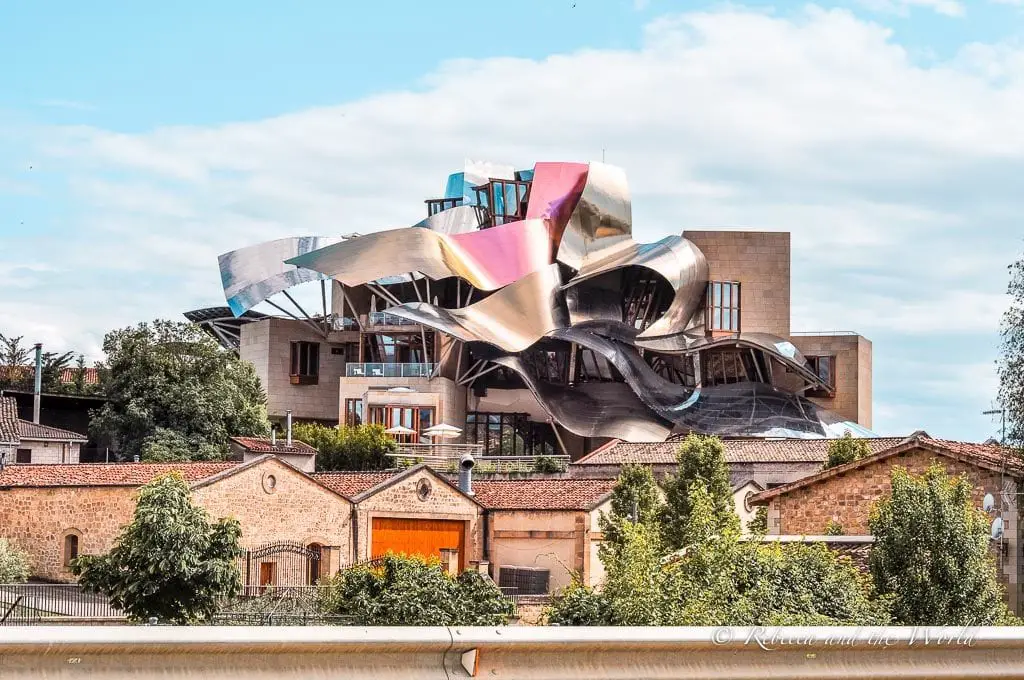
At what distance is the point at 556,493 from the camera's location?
4209 centimetres

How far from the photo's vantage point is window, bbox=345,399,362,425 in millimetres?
77812

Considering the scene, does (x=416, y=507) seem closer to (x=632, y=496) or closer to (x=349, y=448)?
(x=632, y=496)

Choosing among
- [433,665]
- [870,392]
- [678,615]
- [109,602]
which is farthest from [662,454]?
[433,665]

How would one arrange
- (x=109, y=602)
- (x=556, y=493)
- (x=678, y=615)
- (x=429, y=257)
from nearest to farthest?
(x=678, y=615), (x=109, y=602), (x=556, y=493), (x=429, y=257)

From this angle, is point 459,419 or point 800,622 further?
point 459,419

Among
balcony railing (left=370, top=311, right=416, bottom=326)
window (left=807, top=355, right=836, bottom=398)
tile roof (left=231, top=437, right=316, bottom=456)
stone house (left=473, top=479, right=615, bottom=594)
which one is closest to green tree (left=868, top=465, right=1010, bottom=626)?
stone house (left=473, top=479, right=615, bottom=594)

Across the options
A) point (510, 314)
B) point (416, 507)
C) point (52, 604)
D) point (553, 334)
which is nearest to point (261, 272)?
point (510, 314)

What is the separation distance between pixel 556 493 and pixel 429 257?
3375 centimetres

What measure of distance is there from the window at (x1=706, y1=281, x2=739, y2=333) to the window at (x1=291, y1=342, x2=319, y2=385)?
2340cm

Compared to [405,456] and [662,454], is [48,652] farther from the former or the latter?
[405,456]

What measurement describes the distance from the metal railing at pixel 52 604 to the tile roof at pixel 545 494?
13.7m

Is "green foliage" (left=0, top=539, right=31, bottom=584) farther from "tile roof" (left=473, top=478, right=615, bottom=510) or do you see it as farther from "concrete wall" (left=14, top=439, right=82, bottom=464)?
"concrete wall" (left=14, top=439, right=82, bottom=464)

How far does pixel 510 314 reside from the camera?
247 feet

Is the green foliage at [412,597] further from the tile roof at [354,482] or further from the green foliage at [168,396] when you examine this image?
the green foliage at [168,396]
